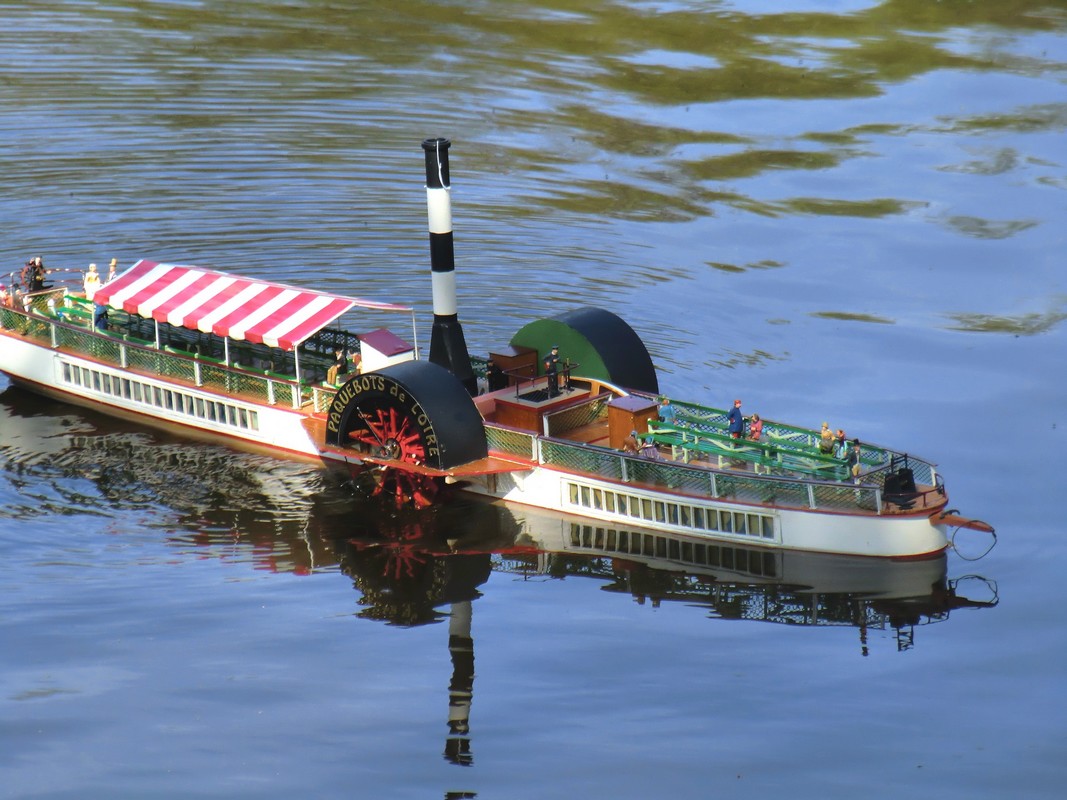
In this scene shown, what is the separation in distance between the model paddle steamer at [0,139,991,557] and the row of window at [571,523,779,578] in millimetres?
303

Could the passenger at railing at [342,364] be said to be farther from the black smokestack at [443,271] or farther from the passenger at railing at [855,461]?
the passenger at railing at [855,461]

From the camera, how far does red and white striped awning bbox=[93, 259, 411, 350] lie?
36031 millimetres

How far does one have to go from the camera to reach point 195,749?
25.2 m

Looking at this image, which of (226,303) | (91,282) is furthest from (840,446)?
(91,282)

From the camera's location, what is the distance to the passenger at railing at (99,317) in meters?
40.5

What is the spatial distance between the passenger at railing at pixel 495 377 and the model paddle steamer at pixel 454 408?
70 millimetres

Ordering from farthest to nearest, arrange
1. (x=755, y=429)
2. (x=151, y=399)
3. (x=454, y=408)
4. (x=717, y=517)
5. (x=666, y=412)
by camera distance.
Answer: (x=151, y=399)
(x=666, y=412)
(x=454, y=408)
(x=755, y=429)
(x=717, y=517)

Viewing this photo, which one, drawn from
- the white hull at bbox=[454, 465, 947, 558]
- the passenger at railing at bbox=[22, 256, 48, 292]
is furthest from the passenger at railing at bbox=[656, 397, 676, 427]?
the passenger at railing at bbox=[22, 256, 48, 292]

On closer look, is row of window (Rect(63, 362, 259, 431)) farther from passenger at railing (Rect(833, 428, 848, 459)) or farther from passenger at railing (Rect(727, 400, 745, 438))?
passenger at railing (Rect(833, 428, 848, 459))

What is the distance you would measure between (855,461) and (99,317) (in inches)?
758

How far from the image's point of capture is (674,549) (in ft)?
107

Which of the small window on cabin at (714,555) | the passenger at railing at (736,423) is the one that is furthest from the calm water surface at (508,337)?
the passenger at railing at (736,423)

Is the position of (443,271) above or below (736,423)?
above

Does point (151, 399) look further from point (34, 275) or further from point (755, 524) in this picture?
point (755, 524)
